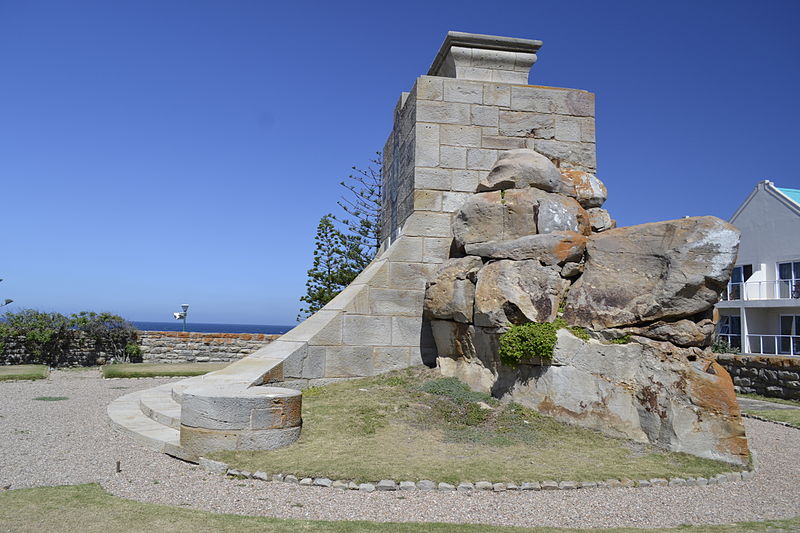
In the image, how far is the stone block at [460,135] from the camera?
9406 mm

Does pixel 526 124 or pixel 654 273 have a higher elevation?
pixel 526 124

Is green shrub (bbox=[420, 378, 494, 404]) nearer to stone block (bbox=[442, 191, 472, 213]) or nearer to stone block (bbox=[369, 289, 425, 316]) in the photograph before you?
stone block (bbox=[369, 289, 425, 316])

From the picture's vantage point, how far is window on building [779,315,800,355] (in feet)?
64.5

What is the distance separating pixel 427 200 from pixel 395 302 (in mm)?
1620

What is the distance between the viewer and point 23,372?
13055 millimetres

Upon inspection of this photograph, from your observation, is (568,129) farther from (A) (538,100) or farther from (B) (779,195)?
(B) (779,195)

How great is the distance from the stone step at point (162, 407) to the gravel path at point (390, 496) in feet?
1.89

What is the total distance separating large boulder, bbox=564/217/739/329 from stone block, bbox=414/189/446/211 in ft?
9.55

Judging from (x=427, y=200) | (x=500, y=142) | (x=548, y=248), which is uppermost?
(x=500, y=142)

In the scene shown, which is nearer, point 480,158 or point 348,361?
point 348,361

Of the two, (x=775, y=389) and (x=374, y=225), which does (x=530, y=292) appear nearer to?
(x=775, y=389)

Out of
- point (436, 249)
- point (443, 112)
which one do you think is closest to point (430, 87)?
point (443, 112)

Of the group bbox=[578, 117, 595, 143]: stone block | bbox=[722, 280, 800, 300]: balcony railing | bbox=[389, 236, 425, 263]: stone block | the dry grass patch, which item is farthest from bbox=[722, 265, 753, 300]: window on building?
bbox=[389, 236, 425, 263]: stone block

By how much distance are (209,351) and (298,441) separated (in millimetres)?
10778
